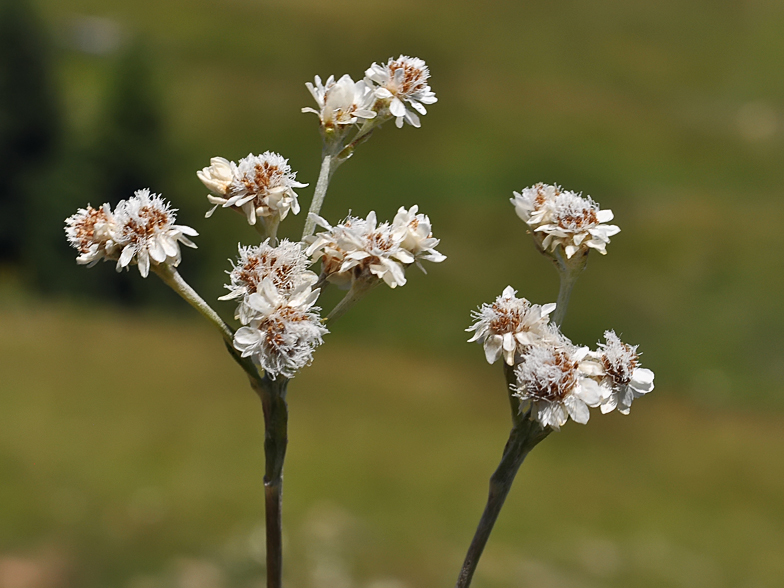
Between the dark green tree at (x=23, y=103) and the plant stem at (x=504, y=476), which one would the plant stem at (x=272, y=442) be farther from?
the dark green tree at (x=23, y=103)

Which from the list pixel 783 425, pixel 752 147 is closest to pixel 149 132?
pixel 752 147

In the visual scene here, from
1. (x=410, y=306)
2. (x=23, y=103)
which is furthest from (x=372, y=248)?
(x=23, y=103)

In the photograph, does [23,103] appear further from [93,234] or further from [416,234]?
[416,234]

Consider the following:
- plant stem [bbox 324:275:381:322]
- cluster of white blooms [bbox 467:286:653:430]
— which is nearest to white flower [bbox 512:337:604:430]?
cluster of white blooms [bbox 467:286:653:430]

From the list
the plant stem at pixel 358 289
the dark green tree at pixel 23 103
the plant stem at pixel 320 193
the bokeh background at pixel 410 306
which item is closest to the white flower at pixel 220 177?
the plant stem at pixel 320 193

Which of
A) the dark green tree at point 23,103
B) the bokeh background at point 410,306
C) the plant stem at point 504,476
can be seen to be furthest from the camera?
the dark green tree at point 23,103

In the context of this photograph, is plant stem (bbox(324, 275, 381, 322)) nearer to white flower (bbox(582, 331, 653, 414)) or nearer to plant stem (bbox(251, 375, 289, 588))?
plant stem (bbox(251, 375, 289, 588))
